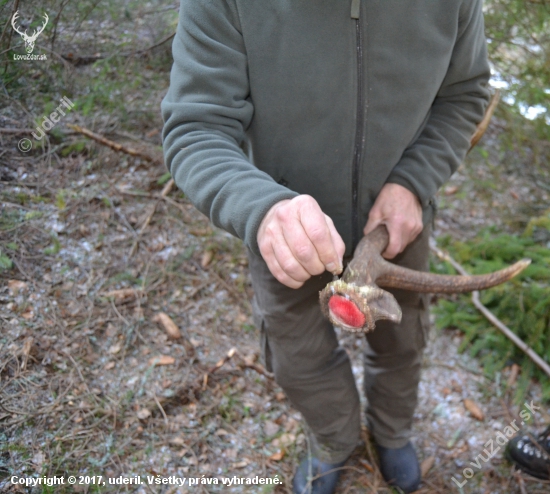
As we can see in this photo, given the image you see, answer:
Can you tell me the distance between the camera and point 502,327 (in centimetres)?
286

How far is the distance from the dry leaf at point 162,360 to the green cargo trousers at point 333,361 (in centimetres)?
63

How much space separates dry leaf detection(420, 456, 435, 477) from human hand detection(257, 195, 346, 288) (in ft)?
5.25

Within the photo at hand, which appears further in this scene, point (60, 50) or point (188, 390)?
point (188, 390)

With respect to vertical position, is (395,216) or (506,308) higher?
(395,216)

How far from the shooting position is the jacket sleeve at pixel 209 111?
138 cm

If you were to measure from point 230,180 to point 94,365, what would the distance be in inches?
51.0

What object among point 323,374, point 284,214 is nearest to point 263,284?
point 323,374

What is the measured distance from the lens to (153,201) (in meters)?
2.91

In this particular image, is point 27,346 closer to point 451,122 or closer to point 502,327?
point 451,122

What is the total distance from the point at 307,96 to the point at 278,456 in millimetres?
1660

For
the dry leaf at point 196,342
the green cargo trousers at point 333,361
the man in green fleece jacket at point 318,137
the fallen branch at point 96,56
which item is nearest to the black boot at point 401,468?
the green cargo trousers at point 333,361

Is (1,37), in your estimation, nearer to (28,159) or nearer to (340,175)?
(28,159)

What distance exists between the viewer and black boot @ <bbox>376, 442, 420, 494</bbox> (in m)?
2.24

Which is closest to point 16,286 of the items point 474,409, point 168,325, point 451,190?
point 168,325
